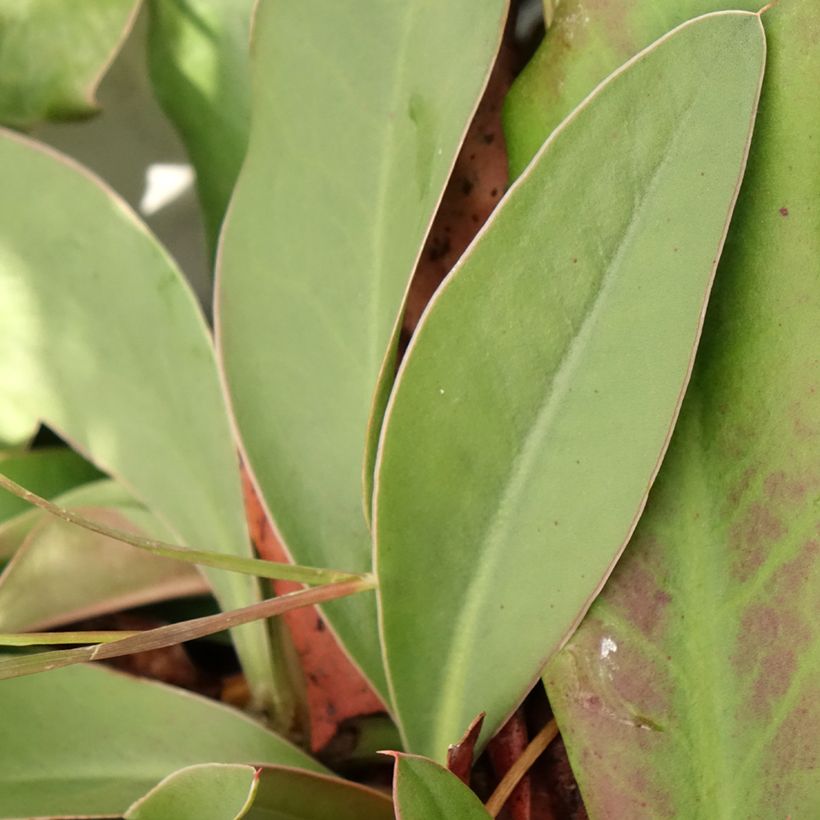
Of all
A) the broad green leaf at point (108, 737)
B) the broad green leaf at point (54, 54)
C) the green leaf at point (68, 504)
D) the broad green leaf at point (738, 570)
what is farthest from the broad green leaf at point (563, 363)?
the broad green leaf at point (54, 54)

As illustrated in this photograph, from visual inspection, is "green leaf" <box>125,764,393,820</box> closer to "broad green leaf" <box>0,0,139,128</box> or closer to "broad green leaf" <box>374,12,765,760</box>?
"broad green leaf" <box>374,12,765,760</box>

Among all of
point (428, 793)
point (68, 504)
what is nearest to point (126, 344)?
point (68, 504)

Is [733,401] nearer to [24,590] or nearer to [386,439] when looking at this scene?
[386,439]

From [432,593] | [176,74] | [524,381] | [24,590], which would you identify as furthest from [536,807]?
[176,74]

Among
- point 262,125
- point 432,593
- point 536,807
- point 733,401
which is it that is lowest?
point 536,807

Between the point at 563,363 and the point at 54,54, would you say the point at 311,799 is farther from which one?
the point at 54,54
